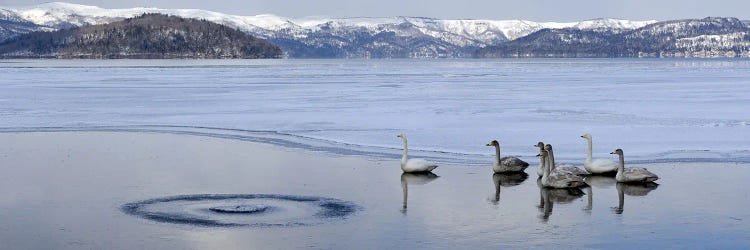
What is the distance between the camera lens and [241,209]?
14.0 meters

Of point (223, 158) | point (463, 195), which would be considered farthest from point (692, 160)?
point (223, 158)

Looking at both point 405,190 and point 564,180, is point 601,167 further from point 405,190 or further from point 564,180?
point 405,190

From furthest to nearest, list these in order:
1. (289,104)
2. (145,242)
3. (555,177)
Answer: (289,104) < (555,177) < (145,242)

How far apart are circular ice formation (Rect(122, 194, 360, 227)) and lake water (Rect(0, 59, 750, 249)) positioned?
40mm

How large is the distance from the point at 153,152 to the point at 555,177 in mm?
9399

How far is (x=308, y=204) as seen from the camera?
14.5m

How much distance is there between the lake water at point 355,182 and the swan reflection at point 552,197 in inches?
3.7

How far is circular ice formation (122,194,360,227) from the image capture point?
13.1 meters

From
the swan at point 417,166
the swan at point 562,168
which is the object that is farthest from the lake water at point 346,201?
the swan at point 562,168

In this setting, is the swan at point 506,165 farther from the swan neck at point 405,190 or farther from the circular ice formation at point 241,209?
the circular ice formation at point 241,209

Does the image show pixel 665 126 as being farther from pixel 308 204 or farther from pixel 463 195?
pixel 308 204

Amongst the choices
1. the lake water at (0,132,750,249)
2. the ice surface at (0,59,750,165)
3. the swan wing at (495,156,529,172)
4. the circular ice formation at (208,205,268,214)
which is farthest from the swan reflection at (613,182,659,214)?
the circular ice formation at (208,205,268,214)

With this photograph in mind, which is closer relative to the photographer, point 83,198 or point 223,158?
point 83,198

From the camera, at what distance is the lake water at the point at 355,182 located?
39.6 ft
